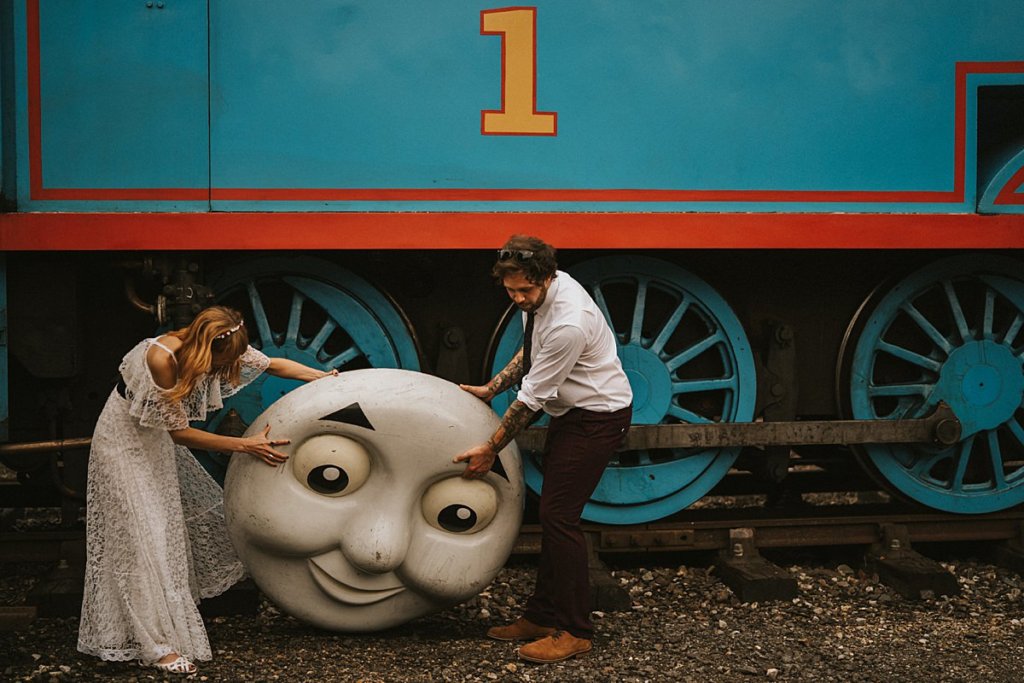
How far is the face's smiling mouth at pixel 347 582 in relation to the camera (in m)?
4.07

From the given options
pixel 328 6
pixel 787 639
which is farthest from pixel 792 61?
pixel 787 639

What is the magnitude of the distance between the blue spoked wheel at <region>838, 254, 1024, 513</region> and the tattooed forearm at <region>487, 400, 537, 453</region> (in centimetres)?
195

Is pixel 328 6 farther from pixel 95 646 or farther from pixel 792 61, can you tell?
pixel 95 646

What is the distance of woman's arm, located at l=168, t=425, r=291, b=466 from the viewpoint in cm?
388

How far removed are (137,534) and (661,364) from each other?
2308 millimetres

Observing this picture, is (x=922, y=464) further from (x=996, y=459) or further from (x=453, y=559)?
(x=453, y=559)

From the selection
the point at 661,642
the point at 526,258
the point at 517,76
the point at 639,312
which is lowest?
the point at 661,642

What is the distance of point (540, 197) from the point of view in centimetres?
453

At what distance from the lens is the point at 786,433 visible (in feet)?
16.3

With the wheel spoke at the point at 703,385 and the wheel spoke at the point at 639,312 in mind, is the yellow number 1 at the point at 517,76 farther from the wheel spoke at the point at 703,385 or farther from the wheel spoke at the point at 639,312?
the wheel spoke at the point at 703,385

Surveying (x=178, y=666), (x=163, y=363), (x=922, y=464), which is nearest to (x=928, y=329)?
(x=922, y=464)

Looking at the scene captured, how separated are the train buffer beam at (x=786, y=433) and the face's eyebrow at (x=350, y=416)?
98 centimetres

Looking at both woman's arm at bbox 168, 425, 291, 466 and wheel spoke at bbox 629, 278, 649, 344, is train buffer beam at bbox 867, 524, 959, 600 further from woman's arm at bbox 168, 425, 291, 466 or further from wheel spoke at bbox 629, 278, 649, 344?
woman's arm at bbox 168, 425, 291, 466

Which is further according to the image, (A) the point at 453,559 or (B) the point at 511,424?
(A) the point at 453,559
